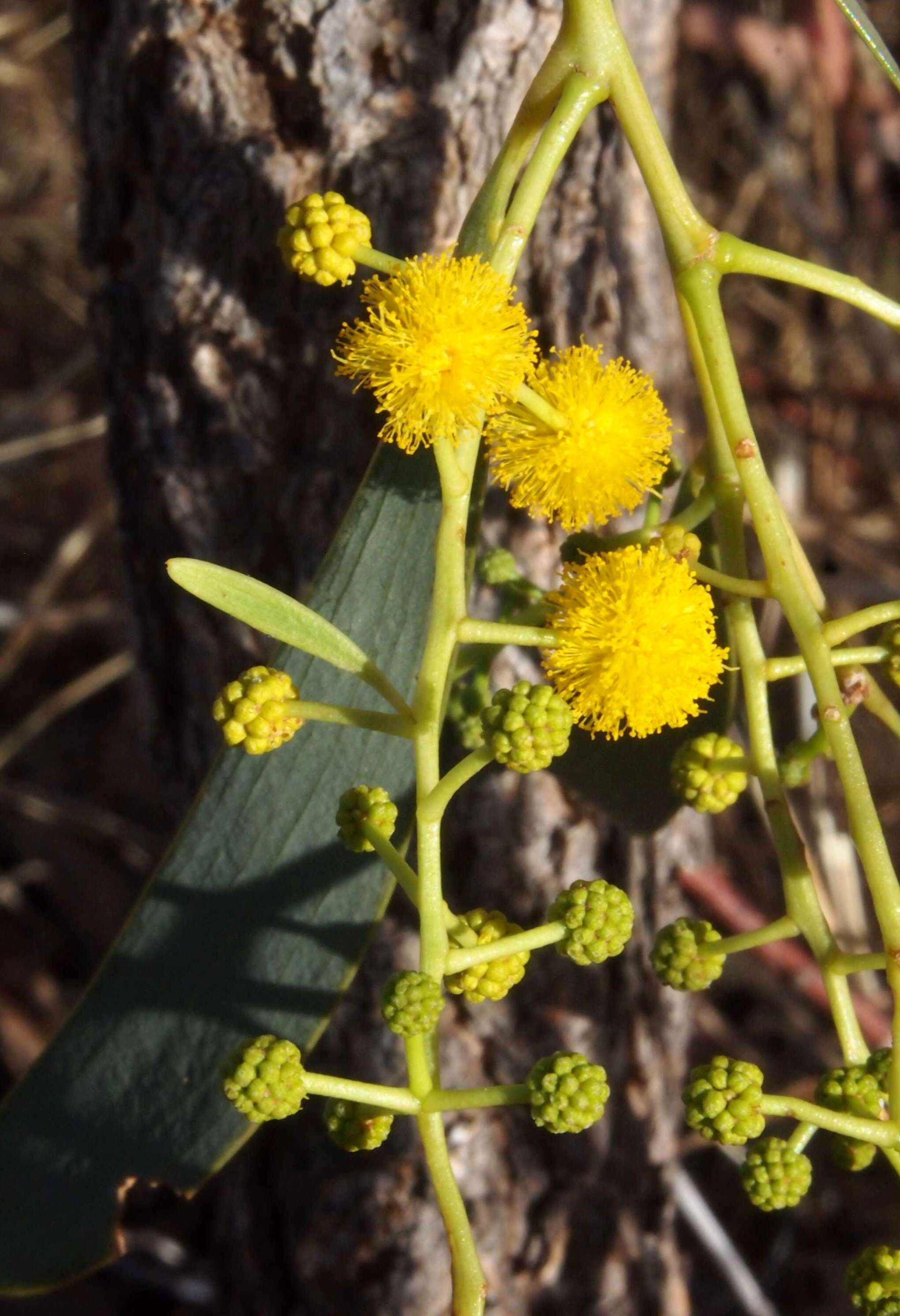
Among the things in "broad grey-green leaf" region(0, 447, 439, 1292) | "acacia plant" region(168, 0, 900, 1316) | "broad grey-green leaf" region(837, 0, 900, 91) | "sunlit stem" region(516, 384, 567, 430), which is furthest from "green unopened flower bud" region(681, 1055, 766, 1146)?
"broad grey-green leaf" region(837, 0, 900, 91)

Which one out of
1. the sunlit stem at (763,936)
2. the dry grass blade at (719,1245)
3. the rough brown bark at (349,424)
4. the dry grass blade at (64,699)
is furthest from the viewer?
the dry grass blade at (64,699)

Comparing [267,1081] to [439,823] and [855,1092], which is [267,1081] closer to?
[439,823]

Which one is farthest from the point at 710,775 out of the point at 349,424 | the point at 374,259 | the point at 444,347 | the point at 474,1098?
the point at 349,424

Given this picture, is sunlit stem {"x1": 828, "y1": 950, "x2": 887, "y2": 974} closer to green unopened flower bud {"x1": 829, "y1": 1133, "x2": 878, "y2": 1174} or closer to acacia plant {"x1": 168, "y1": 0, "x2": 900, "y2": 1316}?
acacia plant {"x1": 168, "y1": 0, "x2": 900, "y2": 1316}

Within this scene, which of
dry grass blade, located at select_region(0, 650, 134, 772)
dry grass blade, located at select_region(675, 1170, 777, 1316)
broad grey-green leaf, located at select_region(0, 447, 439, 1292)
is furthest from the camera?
dry grass blade, located at select_region(0, 650, 134, 772)

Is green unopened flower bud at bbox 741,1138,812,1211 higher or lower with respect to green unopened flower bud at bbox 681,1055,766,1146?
lower

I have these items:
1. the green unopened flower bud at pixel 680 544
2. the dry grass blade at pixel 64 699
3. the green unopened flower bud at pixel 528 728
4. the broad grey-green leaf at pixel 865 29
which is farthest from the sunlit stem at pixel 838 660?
the dry grass blade at pixel 64 699

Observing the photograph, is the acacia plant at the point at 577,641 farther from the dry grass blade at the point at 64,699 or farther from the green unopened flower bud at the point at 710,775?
the dry grass blade at the point at 64,699
